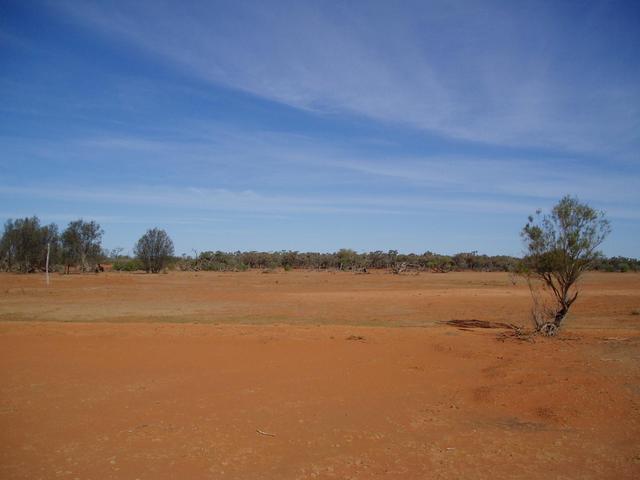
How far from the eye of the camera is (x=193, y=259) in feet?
272

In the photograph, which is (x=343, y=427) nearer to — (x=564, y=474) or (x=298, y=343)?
(x=564, y=474)

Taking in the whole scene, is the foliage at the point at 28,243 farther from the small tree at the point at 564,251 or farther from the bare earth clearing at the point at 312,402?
the small tree at the point at 564,251

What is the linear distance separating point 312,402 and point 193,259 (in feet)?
256

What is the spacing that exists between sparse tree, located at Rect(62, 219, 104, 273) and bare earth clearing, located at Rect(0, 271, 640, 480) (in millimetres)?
47174

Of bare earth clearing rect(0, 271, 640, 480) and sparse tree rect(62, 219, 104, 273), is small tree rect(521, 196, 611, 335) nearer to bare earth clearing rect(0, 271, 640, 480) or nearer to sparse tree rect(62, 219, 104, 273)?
bare earth clearing rect(0, 271, 640, 480)

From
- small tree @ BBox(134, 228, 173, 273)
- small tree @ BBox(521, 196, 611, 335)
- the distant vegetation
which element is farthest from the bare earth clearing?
small tree @ BBox(134, 228, 173, 273)

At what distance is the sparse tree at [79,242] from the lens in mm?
58719

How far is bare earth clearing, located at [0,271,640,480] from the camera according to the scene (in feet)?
18.5

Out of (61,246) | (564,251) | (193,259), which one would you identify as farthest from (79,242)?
(564,251)

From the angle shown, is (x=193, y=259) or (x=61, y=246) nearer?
(x=61, y=246)

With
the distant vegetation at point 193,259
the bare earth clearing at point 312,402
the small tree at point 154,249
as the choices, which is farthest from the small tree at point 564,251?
the small tree at point 154,249

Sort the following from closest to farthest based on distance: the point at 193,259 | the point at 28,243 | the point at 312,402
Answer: the point at 312,402 < the point at 28,243 < the point at 193,259

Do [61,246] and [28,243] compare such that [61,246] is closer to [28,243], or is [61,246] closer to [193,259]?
[28,243]

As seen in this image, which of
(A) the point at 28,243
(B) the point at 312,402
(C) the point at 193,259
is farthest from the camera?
(C) the point at 193,259
